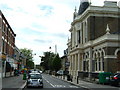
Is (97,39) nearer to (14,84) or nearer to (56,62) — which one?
(14,84)

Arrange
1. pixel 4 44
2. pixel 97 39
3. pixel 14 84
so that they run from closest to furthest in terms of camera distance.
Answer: pixel 14 84 < pixel 97 39 < pixel 4 44

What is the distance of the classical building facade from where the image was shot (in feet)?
105

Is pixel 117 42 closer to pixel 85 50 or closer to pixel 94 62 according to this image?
pixel 94 62

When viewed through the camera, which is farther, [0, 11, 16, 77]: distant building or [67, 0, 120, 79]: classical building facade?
[0, 11, 16, 77]: distant building

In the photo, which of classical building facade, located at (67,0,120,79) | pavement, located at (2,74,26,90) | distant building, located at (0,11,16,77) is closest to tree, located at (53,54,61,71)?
classical building facade, located at (67,0,120,79)

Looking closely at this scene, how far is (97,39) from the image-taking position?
36.4m

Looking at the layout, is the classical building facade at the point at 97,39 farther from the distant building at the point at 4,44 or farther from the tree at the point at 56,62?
the tree at the point at 56,62

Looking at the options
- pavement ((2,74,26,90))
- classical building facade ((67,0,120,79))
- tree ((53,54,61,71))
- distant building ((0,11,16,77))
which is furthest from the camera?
tree ((53,54,61,71))

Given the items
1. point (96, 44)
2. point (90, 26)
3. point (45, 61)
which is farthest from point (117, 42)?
point (45, 61)

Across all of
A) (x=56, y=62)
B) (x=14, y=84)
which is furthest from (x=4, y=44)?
(x=56, y=62)

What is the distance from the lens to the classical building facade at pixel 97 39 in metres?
32.0

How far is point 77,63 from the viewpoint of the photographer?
4828cm

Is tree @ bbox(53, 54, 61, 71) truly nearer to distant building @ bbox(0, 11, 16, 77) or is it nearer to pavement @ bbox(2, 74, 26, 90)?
distant building @ bbox(0, 11, 16, 77)

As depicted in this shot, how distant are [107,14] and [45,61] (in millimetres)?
74531
